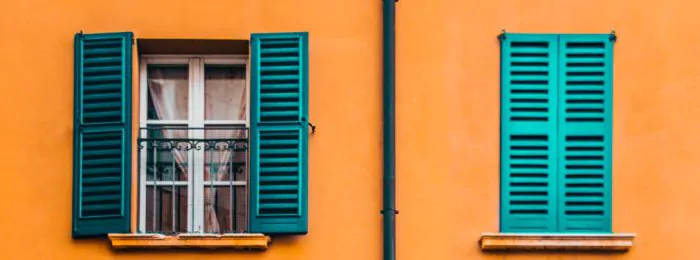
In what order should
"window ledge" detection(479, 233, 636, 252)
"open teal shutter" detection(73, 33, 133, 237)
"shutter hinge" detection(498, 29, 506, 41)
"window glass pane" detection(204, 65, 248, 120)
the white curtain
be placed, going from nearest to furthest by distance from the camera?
1. "window ledge" detection(479, 233, 636, 252)
2. "open teal shutter" detection(73, 33, 133, 237)
3. "shutter hinge" detection(498, 29, 506, 41)
4. the white curtain
5. "window glass pane" detection(204, 65, 248, 120)

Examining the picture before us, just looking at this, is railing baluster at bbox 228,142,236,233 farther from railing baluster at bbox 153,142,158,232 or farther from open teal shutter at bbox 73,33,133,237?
open teal shutter at bbox 73,33,133,237

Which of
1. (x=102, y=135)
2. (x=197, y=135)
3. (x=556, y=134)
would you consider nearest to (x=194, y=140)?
(x=197, y=135)

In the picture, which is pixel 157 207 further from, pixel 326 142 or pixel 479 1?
pixel 479 1

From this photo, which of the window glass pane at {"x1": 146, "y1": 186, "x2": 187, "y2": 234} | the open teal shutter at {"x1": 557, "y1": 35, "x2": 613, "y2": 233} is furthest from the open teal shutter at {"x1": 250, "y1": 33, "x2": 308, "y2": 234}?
the open teal shutter at {"x1": 557, "y1": 35, "x2": 613, "y2": 233}

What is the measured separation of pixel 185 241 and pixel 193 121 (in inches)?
37.6

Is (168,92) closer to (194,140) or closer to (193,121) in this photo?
(193,121)

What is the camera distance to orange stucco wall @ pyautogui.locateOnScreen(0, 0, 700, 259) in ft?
37.1

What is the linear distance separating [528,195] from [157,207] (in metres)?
2.59

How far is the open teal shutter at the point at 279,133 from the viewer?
36.9ft

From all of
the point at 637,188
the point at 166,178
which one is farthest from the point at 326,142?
the point at 637,188

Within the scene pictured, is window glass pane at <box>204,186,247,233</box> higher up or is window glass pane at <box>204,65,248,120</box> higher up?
window glass pane at <box>204,65,248,120</box>

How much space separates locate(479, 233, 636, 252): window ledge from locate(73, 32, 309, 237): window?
131 centimetres

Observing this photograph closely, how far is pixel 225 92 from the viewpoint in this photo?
11.8m

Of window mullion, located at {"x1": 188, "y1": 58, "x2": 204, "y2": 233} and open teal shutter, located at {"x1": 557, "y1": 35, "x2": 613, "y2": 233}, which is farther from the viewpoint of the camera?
window mullion, located at {"x1": 188, "y1": 58, "x2": 204, "y2": 233}
